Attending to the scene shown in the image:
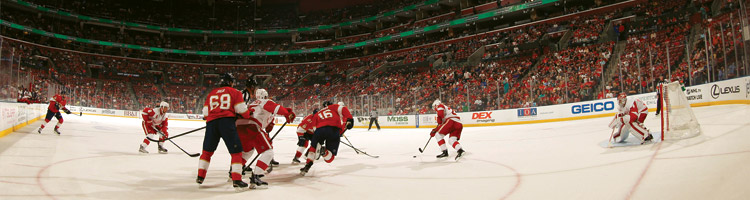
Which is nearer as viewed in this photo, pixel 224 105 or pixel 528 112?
pixel 224 105

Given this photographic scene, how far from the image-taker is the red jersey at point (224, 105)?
16.0 ft

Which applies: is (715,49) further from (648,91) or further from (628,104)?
(628,104)

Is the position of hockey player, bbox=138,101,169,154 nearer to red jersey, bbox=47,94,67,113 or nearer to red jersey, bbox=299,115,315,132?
red jersey, bbox=299,115,315,132

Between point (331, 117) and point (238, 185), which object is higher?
point (331, 117)

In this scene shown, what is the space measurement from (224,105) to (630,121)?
755 cm

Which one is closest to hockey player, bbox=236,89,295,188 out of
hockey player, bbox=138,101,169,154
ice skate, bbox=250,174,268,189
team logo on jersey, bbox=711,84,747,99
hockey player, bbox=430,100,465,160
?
ice skate, bbox=250,174,268,189

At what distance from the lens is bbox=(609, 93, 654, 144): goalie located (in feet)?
23.8

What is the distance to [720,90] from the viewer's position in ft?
39.2

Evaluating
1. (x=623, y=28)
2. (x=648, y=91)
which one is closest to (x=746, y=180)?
(x=648, y=91)

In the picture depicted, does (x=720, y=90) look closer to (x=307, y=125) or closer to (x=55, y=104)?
(x=307, y=125)

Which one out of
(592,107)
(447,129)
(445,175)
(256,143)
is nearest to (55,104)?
(256,143)

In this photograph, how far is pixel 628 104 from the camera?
25.6 feet

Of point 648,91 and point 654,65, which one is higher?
point 654,65

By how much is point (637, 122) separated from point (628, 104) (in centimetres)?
50
